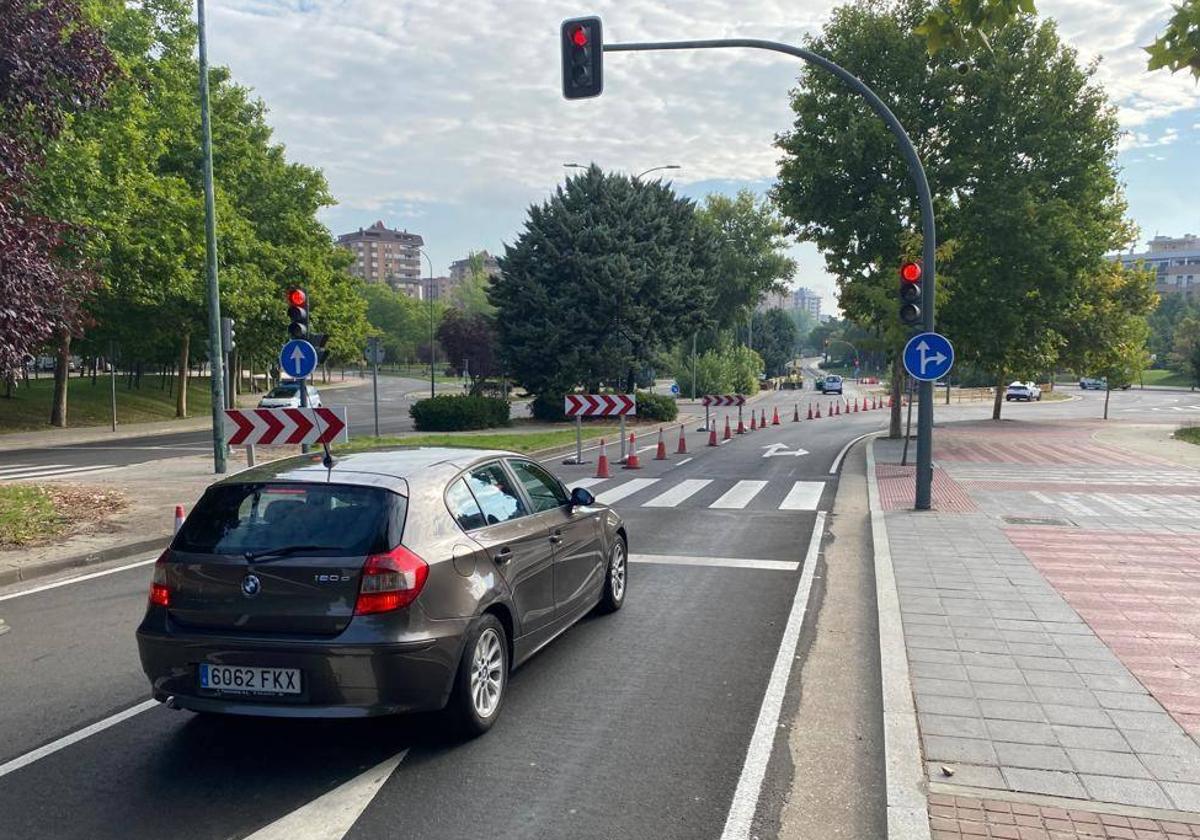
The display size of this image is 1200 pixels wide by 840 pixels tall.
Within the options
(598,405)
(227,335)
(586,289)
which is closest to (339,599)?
(227,335)

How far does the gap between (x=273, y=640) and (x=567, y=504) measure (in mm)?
2592

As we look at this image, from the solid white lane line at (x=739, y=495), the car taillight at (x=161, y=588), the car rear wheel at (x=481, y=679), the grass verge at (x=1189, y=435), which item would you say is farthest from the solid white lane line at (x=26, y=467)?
the grass verge at (x=1189, y=435)

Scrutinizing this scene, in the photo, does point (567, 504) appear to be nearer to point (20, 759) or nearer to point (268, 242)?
point (20, 759)

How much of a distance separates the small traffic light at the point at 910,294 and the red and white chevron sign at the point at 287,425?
7.89m

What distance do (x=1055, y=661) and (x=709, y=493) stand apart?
937cm

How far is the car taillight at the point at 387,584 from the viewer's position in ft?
14.1

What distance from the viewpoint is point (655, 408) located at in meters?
36.6

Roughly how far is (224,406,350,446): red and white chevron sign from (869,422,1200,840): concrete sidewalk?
6.60 meters

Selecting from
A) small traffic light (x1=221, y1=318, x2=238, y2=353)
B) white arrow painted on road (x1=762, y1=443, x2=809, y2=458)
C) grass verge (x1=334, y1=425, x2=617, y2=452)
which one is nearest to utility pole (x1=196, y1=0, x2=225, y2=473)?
small traffic light (x1=221, y1=318, x2=238, y2=353)

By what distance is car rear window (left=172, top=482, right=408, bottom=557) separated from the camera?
449 cm

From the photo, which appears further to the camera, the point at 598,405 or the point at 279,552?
the point at 598,405

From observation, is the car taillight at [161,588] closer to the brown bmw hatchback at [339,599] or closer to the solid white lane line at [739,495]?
the brown bmw hatchback at [339,599]

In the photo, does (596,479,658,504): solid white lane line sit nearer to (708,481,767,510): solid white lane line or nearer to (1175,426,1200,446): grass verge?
(708,481,767,510): solid white lane line

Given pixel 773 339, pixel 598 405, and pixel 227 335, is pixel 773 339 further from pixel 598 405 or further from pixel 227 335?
pixel 227 335
